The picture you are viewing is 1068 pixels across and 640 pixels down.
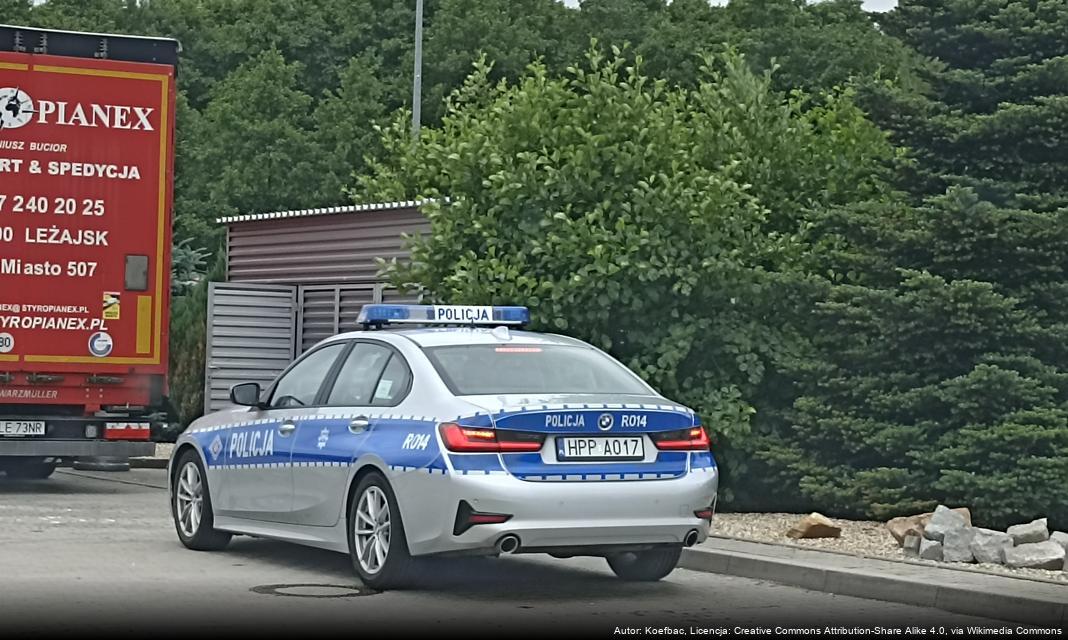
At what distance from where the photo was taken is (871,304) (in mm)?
15531

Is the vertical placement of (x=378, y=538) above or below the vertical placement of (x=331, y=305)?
below

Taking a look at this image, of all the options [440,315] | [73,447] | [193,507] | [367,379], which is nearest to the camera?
[367,379]

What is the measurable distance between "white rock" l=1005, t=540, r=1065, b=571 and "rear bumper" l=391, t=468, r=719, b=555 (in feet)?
7.62

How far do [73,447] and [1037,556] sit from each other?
10259 millimetres

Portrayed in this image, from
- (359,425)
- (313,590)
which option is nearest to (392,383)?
(359,425)

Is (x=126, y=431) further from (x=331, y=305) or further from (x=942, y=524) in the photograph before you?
(x=942, y=524)

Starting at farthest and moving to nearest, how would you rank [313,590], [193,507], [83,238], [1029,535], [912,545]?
[83,238] → [193,507] → [912,545] → [1029,535] → [313,590]

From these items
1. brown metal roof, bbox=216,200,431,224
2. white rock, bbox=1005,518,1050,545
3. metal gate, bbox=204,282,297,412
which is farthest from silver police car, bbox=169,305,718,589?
metal gate, bbox=204,282,297,412

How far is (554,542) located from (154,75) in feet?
33.1

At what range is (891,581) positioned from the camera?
11164 mm

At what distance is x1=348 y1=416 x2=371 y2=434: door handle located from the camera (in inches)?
449

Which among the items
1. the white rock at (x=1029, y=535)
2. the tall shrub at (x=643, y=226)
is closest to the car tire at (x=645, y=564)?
the white rock at (x=1029, y=535)

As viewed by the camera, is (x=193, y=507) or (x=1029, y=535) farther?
(x=193, y=507)

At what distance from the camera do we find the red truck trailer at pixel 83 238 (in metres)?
18.6
